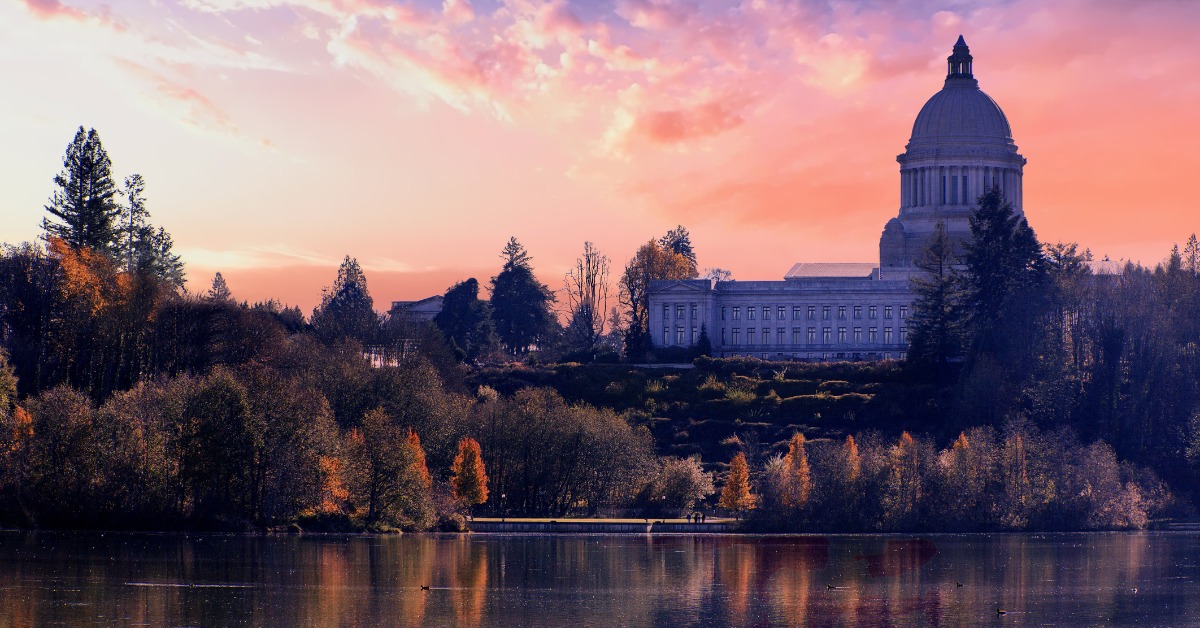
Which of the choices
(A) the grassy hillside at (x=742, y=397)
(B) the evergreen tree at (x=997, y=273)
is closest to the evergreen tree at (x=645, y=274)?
(A) the grassy hillside at (x=742, y=397)

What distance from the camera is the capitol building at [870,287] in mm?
159750

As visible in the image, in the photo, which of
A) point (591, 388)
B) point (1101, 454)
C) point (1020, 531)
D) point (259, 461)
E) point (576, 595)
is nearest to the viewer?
point (576, 595)

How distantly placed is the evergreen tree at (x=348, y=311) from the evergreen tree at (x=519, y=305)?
12.9 meters

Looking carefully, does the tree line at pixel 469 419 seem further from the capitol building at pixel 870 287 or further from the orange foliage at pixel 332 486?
the capitol building at pixel 870 287

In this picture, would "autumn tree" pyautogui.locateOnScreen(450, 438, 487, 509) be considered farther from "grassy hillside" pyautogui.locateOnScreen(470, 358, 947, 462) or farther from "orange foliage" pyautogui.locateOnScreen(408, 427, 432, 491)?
"grassy hillside" pyautogui.locateOnScreen(470, 358, 947, 462)

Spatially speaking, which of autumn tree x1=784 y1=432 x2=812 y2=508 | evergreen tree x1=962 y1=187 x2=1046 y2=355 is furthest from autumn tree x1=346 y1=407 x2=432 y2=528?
evergreen tree x1=962 y1=187 x2=1046 y2=355

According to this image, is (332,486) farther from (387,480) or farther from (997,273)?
(997,273)

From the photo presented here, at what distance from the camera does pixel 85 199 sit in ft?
371

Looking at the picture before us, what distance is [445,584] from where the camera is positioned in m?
61.0

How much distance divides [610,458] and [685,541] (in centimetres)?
1244

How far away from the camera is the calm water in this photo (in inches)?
2119

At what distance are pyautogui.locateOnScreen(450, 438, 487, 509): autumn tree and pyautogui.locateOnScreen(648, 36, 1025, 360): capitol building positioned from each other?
2762 inches

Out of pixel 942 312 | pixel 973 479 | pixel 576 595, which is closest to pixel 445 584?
pixel 576 595

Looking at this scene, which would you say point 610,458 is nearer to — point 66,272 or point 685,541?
point 685,541
